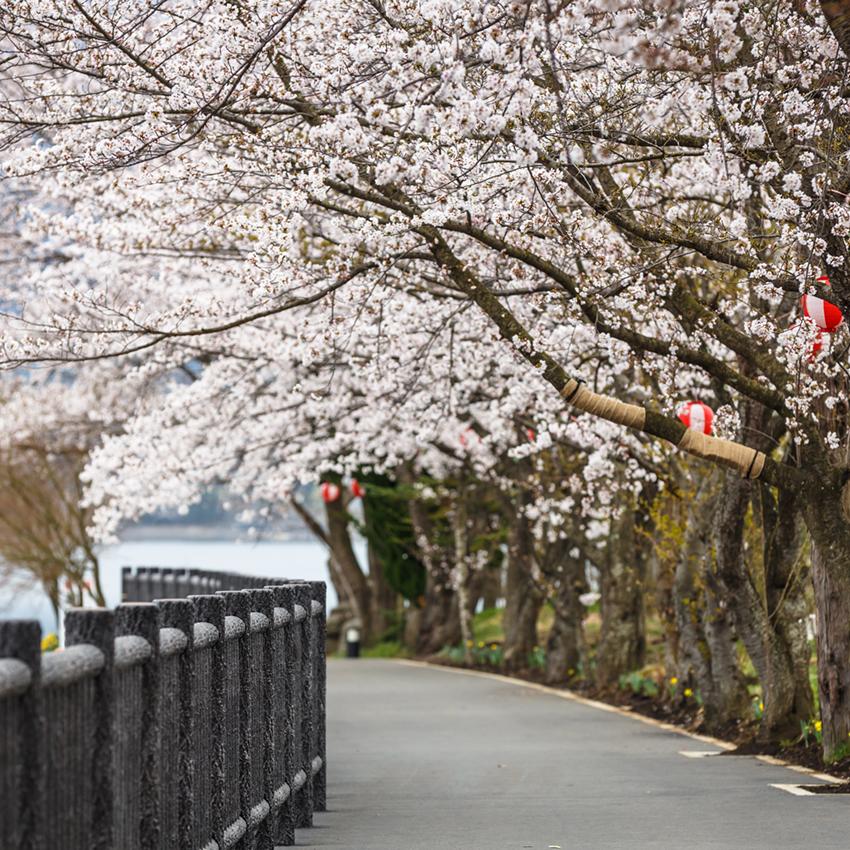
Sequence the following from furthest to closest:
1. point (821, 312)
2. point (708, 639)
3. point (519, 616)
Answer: point (519, 616) < point (708, 639) < point (821, 312)

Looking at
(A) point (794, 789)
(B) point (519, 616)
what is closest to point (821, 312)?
(A) point (794, 789)

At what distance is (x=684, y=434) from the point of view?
11359 millimetres

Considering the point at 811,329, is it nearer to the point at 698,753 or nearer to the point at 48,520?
the point at 698,753

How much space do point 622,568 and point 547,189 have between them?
10194mm

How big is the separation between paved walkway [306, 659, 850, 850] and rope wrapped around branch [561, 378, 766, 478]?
7.92 ft

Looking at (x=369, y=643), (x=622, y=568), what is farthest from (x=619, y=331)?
(x=369, y=643)

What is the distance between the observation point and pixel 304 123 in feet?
40.7

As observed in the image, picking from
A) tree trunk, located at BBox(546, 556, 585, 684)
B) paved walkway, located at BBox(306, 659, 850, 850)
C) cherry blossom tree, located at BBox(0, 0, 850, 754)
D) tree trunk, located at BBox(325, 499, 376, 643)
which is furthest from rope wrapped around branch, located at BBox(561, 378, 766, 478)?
tree trunk, located at BBox(325, 499, 376, 643)

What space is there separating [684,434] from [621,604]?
10.0m

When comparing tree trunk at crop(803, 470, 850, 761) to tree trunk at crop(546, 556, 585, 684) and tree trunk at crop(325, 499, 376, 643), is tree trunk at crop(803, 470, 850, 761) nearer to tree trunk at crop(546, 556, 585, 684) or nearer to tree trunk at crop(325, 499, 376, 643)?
tree trunk at crop(546, 556, 585, 684)

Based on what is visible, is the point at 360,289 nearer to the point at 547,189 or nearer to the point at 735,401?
the point at 547,189

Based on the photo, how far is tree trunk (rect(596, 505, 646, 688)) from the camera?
20922 mm

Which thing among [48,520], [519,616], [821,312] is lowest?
[519,616]

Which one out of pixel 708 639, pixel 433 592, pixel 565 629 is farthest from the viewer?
pixel 433 592
